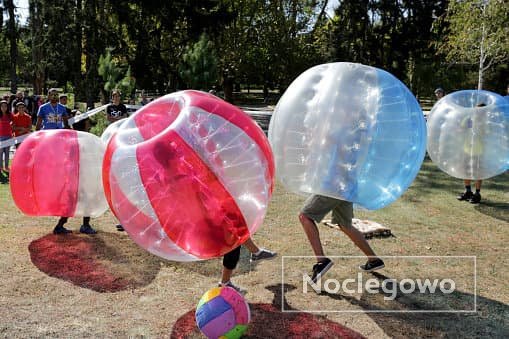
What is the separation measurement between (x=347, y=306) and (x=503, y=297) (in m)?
1.58

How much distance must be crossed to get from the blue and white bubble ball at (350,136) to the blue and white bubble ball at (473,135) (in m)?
3.43

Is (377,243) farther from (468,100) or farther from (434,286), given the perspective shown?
(468,100)

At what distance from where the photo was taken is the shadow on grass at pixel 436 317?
403 centimetres

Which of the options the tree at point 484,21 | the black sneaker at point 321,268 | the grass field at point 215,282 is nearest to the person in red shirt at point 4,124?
the grass field at point 215,282

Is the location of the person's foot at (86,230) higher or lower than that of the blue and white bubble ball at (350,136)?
lower

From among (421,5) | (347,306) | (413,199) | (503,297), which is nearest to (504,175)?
(413,199)

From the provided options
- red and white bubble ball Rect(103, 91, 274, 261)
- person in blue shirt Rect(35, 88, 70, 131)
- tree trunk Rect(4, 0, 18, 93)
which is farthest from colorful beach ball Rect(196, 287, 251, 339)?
tree trunk Rect(4, 0, 18, 93)

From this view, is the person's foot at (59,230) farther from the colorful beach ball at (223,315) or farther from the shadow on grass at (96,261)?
the colorful beach ball at (223,315)

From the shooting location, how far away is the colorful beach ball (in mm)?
3717

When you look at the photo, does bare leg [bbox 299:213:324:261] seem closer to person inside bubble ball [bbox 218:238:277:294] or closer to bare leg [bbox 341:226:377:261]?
bare leg [bbox 341:226:377:261]

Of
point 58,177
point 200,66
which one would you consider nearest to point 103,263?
point 58,177

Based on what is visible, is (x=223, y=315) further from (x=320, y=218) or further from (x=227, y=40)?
(x=227, y=40)

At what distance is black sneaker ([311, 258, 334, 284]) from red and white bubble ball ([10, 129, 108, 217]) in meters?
2.72

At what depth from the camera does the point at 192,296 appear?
15.4 feet
